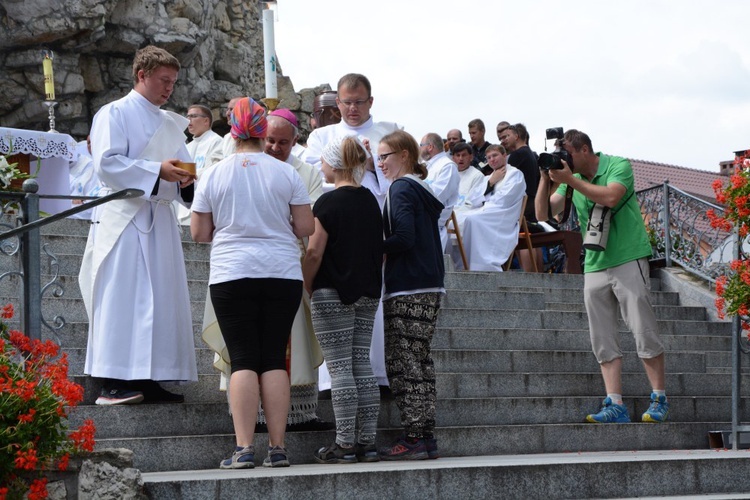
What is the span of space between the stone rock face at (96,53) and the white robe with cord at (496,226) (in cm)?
1298

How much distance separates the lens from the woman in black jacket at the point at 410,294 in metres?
6.65

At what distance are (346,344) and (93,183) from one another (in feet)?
29.5

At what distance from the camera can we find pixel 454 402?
25.0 ft

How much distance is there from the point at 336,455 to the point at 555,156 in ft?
8.96

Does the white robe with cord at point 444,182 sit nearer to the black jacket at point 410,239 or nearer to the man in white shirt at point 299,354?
the black jacket at point 410,239

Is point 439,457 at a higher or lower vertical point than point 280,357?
lower

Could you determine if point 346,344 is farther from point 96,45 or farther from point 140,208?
point 96,45

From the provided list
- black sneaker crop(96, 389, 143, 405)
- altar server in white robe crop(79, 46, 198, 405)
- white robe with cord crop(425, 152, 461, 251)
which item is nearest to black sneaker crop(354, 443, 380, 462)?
altar server in white robe crop(79, 46, 198, 405)

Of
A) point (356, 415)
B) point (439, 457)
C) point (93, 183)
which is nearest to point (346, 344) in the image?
point (356, 415)

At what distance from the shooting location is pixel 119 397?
6.70 m

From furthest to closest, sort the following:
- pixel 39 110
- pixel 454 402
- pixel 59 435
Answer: pixel 39 110, pixel 454 402, pixel 59 435

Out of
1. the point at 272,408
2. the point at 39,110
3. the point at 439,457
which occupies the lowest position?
the point at 439,457

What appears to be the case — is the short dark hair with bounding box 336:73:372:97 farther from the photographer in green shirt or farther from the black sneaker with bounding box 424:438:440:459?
the black sneaker with bounding box 424:438:440:459

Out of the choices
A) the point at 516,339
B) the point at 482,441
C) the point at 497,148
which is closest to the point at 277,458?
the point at 482,441
